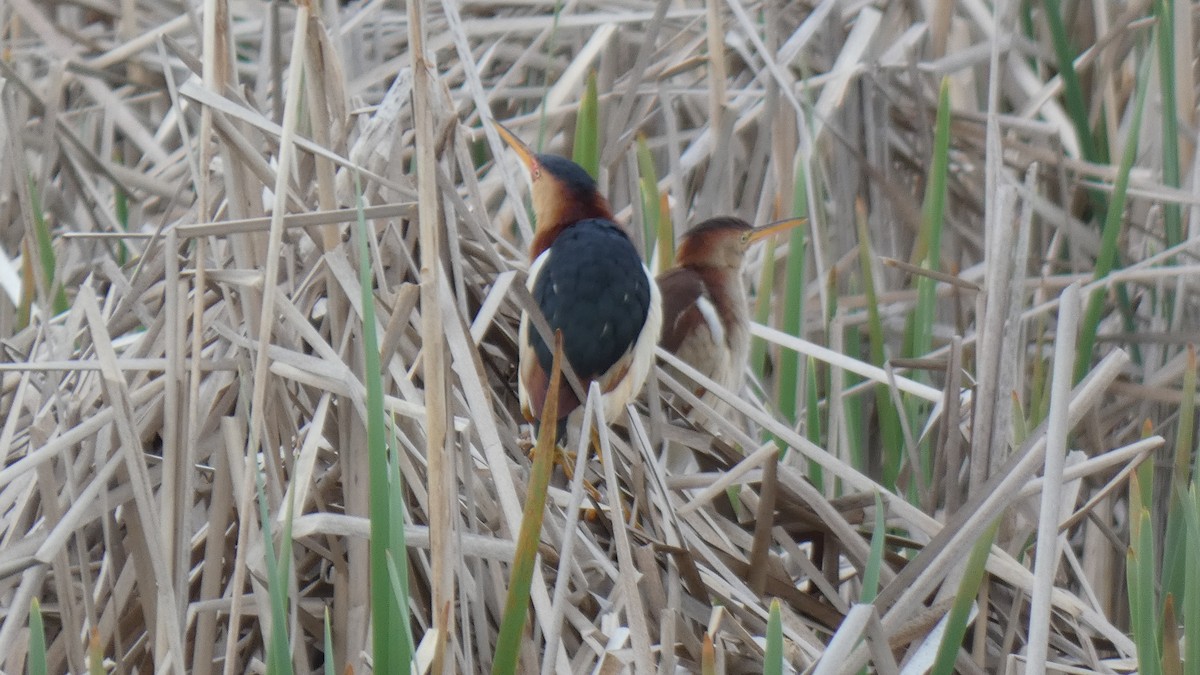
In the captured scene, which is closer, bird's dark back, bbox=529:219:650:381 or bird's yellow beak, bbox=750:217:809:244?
bird's dark back, bbox=529:219:650:381

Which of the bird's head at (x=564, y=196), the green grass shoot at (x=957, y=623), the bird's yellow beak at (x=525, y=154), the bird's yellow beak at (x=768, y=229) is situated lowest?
the green grass shoot at (x=957, y=623)

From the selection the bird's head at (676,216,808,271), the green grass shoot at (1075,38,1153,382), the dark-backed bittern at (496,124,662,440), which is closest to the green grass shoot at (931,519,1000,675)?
the dark-backed bittern at (496,124,662,440)

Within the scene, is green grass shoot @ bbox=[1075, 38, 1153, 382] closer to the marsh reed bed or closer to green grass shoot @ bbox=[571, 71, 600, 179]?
the marsh reed bed

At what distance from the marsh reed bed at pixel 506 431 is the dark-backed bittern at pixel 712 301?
7 centimetres

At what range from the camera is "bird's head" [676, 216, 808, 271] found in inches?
99.5

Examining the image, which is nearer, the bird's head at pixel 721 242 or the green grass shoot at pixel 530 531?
the green grass shoot at pixel 530 531

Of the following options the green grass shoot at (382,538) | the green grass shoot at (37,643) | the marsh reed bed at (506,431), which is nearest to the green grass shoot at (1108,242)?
the marsh reed bed at (506,431)

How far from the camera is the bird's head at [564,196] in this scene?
225 cm

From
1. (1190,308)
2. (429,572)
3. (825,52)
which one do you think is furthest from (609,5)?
(429,572)

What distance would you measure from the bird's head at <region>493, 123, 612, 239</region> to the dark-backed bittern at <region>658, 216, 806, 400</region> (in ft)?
0.85

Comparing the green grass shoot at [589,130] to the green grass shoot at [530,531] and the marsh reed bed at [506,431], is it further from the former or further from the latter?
the green grass shoot at [530,531]

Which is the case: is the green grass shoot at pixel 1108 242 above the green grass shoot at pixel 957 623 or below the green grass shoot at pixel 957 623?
above

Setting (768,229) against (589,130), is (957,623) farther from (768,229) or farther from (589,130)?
(768,229)

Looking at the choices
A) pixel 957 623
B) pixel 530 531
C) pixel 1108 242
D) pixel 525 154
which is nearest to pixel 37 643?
pixel 530 531
